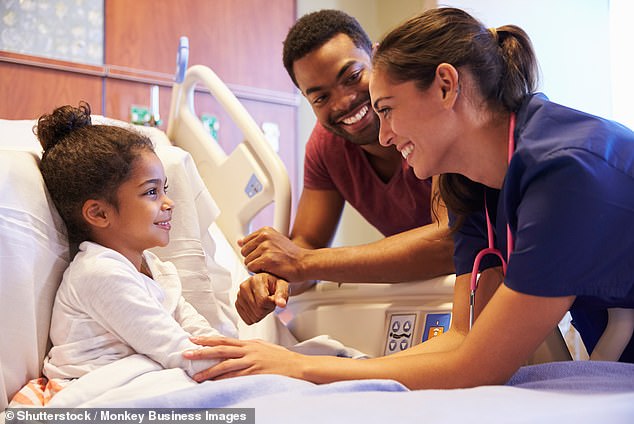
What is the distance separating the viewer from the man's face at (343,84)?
7.00 ft

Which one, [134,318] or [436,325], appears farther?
[436,325]

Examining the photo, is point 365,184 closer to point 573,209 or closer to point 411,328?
point 411,328

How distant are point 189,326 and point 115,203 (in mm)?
315

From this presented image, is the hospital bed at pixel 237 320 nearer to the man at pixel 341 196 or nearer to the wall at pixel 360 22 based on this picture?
the man at pixel 341 196

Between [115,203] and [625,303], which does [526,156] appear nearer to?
[625,303]

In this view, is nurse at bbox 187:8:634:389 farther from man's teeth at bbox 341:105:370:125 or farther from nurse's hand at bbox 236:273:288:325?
man's teeth at bbox 341:105:370:125

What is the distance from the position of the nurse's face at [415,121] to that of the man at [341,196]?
478 millimetres

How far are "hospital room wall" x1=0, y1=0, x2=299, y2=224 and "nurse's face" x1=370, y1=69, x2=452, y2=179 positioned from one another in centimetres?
281

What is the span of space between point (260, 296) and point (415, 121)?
2.42 ft

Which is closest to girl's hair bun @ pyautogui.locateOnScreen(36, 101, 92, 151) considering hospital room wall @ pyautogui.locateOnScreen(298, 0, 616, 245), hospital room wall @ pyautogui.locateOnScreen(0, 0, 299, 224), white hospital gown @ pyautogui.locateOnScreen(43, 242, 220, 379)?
white hospital gown @ pyautogui.locateOnScreen(43, 242, 220, 379)

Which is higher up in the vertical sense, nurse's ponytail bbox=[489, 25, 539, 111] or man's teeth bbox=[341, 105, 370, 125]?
nurse's ponytail bbox=[489, 25, 539, 111]

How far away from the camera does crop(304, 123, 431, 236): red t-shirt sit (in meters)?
2.16

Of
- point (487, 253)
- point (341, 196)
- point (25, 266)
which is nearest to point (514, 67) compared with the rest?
point (487, 253)

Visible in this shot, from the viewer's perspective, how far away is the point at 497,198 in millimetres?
1436
